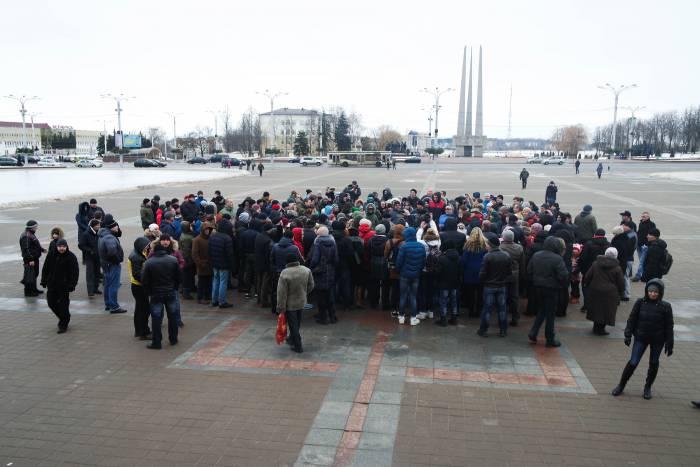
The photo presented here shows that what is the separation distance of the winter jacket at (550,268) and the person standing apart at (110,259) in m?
6.84

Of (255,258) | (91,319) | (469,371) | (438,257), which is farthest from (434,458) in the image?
(91,319)

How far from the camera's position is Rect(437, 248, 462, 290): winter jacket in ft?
29.1

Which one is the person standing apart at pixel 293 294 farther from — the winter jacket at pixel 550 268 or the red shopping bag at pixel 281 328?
the winter jacket at pixel 550 268

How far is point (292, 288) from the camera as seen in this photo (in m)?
7.81

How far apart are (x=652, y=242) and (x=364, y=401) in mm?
6822

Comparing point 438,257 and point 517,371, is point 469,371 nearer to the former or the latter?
point 517,371

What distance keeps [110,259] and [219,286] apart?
1930 millimetres

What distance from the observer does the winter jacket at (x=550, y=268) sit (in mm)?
7973

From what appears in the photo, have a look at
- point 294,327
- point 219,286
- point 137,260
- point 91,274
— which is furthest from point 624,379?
point 91,274

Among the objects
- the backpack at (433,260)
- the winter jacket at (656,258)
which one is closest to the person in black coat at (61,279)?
the backpack at (433,260)

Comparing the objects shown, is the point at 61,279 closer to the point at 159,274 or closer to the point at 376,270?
the point at 159,274

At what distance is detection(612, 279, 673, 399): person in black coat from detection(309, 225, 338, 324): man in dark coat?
176 inches

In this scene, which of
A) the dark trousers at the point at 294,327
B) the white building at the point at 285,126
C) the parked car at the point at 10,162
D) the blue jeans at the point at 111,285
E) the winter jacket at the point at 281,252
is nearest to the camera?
the dark trousers at the point at 294,327

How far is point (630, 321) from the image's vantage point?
6402 mm
